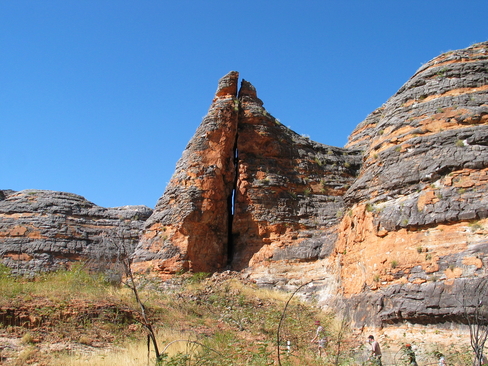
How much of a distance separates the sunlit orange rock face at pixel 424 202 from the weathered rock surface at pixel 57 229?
12.7m

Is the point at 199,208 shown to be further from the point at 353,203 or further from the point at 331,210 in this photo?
the point at 353,203

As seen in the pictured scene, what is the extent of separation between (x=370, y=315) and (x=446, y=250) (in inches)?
114

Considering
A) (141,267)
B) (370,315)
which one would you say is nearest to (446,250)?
(370,315)

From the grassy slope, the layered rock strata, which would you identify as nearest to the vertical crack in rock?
the layered rock strata

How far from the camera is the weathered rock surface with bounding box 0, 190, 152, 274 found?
84.5ft

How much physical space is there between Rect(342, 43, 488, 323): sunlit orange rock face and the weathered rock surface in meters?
12.7

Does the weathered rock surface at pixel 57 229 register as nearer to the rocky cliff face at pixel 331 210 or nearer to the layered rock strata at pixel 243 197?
the rocky cliff face at pixel 331 210

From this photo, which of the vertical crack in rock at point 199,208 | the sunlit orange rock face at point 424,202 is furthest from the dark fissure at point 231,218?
the sunlit orange rock face at point 424,202

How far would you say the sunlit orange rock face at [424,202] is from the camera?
13.8 metres

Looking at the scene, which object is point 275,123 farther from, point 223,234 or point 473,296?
point 473,296

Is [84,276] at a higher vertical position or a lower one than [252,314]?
higher

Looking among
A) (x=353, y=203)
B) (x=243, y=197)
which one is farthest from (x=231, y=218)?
A: (x=353, y=203)

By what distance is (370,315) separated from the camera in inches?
583

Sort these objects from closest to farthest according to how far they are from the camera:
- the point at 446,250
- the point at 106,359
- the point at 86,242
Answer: the point at 106,359 → the point at 446,250 → the point at 86,242
